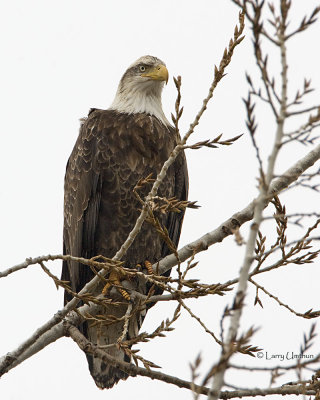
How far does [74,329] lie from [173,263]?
34.6 inches

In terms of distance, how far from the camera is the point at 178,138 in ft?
11.6

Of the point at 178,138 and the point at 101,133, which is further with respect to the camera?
the point at 101,133

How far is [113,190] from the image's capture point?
5531 mm

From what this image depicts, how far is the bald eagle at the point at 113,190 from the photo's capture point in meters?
5.53

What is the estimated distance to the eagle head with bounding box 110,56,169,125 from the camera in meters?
6.11

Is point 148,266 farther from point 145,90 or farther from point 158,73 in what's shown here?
point 158,73

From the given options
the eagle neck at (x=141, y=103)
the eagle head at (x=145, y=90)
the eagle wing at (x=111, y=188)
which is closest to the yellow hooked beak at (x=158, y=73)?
the eagle head at (x=145, y=90)

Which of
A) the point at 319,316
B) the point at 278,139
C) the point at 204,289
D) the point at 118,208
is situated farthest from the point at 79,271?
the point at 278,139

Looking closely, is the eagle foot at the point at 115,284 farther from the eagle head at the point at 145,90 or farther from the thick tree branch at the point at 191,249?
the eagle head at the point at 145,90

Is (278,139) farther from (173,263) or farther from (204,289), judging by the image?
(173,263)

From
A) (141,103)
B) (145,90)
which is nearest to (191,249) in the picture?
(141,103)

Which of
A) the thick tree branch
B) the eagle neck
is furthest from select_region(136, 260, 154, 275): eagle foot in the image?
the eagle neck

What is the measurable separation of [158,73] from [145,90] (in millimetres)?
210

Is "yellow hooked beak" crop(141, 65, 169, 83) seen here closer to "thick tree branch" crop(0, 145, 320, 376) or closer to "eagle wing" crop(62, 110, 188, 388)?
"eagle wing" crop(62, 110, 188, 388)
